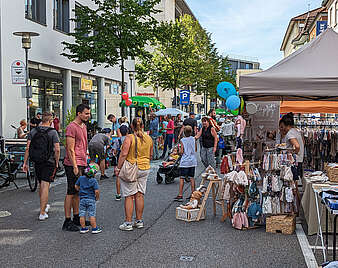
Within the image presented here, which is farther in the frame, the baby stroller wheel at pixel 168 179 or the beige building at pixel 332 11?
the beige building at pixel 332 11

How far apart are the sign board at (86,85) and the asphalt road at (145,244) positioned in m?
18.0

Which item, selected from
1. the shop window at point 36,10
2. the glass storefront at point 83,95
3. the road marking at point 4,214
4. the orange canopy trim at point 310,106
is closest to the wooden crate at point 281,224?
the road marking at point 4,214

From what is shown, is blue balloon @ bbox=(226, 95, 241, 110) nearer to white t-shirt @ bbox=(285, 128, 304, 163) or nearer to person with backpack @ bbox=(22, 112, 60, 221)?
white t-shirt @ bbox=(285, 128, 304, 163)

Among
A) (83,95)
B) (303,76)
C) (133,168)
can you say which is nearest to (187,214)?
(133,168)

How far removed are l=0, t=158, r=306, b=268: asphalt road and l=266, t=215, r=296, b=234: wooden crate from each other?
0.49ft

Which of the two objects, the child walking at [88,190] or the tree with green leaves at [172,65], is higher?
the tree with green leaves at [172,65]

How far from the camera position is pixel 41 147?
26.8 feet

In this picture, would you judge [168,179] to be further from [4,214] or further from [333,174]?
[333,174]

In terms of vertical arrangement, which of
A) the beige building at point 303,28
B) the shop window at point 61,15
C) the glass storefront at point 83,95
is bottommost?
the glass storefront at point 83,95

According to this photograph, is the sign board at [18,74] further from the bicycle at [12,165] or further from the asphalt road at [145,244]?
the asphalt road at [145,244]

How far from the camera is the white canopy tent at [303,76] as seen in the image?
8023 millimetres

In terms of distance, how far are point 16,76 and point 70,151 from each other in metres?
8.13

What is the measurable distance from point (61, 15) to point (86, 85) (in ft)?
16.1

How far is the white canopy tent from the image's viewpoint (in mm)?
8023
